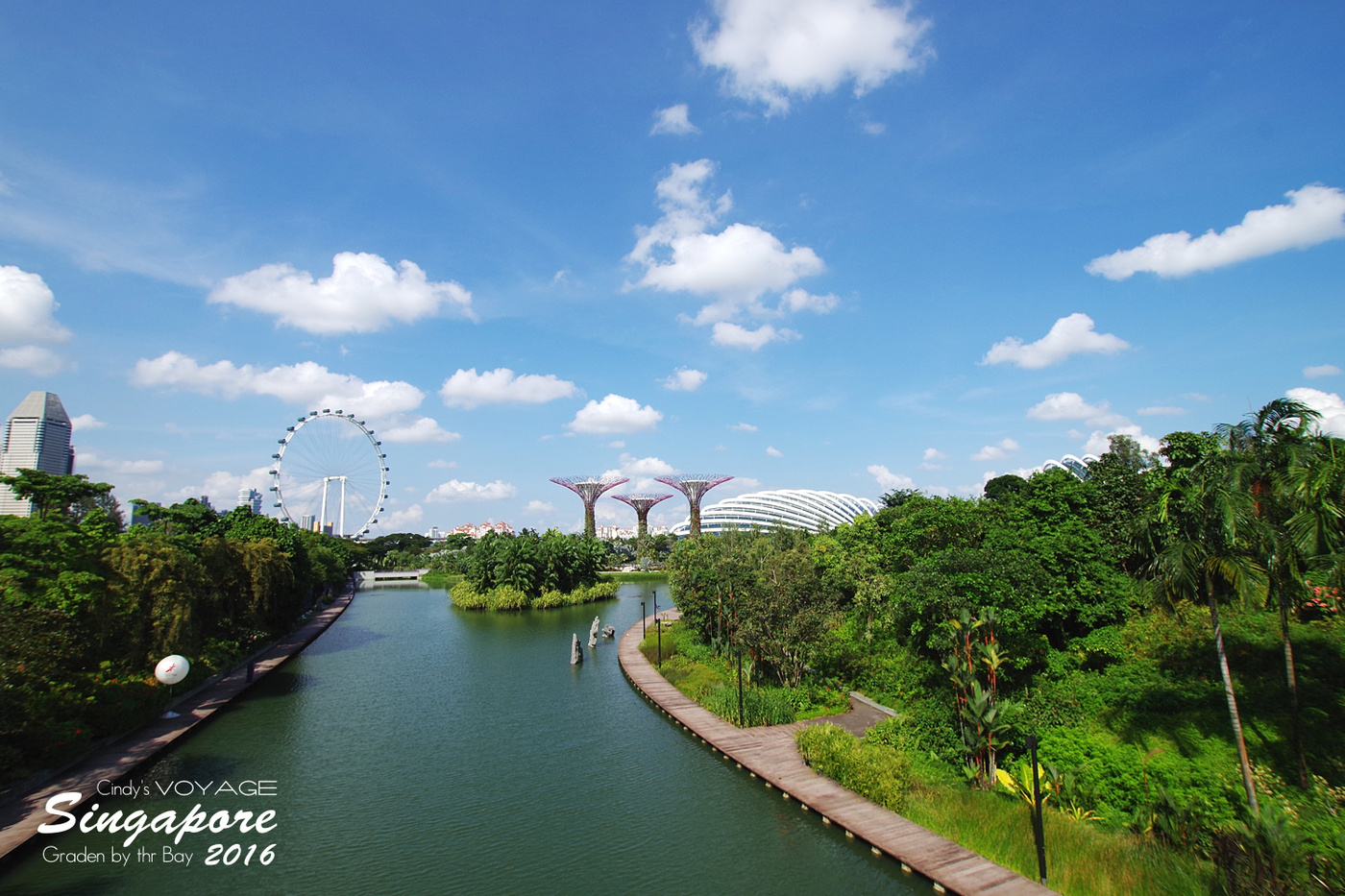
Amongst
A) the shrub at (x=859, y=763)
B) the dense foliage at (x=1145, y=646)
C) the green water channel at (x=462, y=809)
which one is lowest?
the green water channel at (x=462, y=809)

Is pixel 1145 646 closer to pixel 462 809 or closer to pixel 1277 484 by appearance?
pixel 1277 484

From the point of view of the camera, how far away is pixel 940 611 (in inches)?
679

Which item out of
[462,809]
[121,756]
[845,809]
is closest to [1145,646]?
[845,809]

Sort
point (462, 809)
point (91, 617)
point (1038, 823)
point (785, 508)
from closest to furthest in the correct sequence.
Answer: point (1038, 823), point (462, 809), point (91, 617), point (785, 508)

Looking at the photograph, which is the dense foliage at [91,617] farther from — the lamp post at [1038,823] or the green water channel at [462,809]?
the lamp post at [1038,823]

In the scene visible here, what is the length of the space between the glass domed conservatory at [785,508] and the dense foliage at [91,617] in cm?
9057

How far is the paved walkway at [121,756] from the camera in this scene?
1296 centimetres

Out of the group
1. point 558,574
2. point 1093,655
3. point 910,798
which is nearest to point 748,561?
point 1093,655

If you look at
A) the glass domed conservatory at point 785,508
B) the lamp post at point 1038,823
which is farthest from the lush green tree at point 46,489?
the glass domed conservatory at point 785,508

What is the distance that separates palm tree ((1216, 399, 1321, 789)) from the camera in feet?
35.7

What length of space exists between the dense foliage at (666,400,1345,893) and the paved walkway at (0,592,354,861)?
51.2 ft

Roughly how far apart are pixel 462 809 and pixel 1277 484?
16702mm

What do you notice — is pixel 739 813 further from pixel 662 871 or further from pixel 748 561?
pixel 748 561

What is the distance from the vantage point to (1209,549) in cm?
1152
